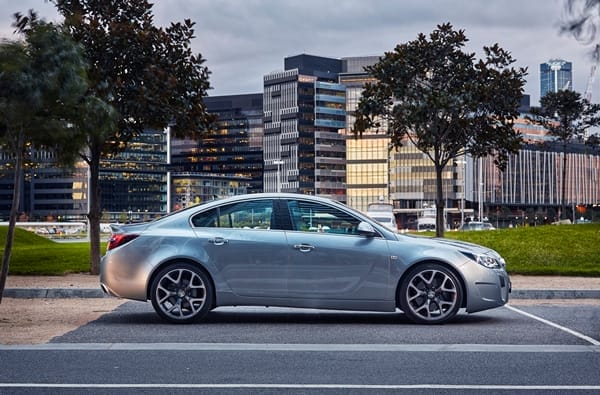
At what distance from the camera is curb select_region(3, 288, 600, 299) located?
1672cm

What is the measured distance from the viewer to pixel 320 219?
39.2 ft

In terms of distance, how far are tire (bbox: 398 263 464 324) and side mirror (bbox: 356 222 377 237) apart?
618 mm

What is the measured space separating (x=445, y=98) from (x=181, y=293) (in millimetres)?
20254

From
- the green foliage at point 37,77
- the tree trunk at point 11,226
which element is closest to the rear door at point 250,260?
the tree trunk at point 11,226

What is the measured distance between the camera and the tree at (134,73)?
2125cm

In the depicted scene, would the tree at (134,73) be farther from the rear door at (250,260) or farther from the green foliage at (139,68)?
the rear door at (250,260)

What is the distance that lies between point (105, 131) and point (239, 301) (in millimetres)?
7352

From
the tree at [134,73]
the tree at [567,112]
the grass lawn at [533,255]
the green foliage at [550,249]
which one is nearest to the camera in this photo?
the tree at [134,73]

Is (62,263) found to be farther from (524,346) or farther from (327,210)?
(524,346)

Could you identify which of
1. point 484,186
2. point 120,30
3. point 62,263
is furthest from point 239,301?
point 484,186

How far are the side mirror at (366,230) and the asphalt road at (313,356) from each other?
41.9 inches

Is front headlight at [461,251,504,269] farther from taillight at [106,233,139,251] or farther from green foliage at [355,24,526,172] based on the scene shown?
green foliage at [355,24,526,172]

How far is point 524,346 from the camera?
9914 mm

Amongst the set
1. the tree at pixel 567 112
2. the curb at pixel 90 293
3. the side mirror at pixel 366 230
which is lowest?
the curb at pixel 90 293
